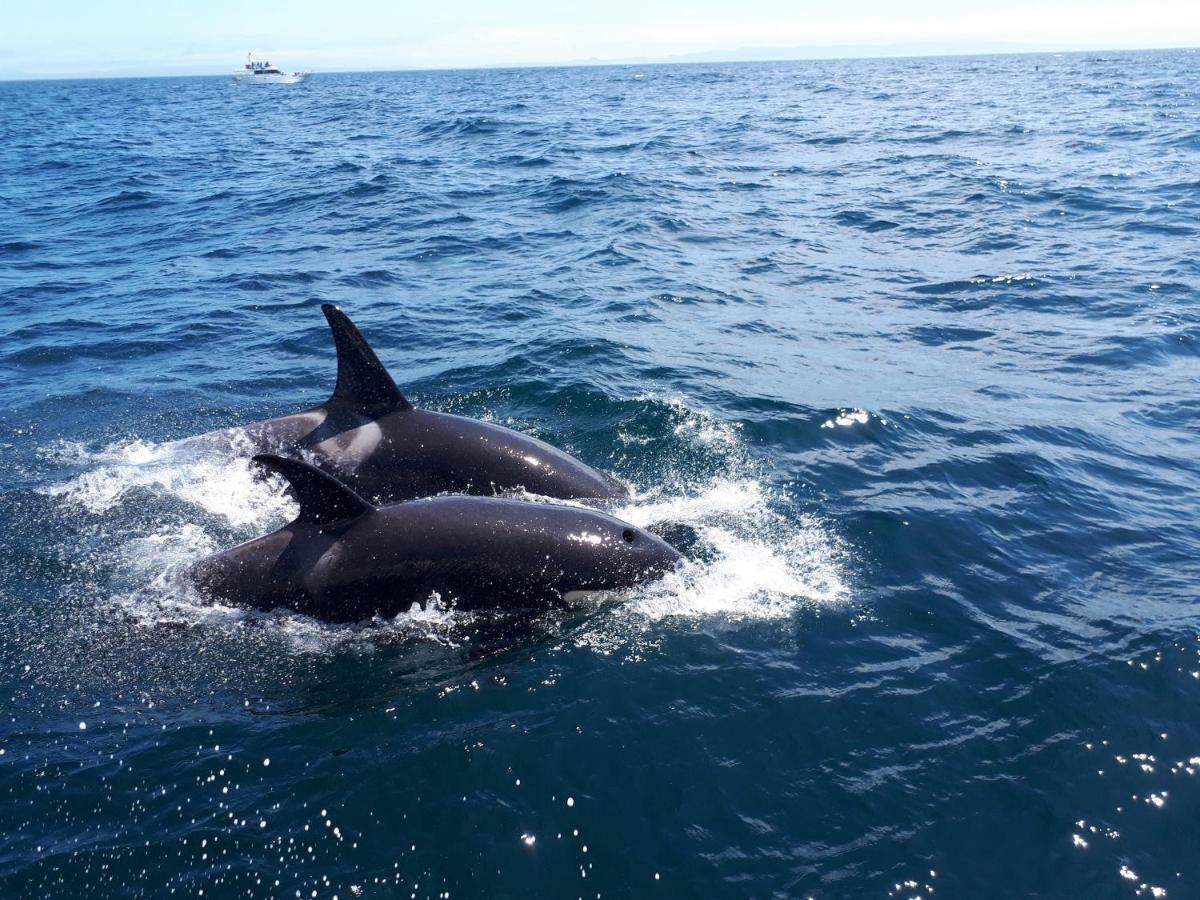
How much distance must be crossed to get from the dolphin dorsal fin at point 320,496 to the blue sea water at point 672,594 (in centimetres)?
111

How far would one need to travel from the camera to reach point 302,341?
19047 mm

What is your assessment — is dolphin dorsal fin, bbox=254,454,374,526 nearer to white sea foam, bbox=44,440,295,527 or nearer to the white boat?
white sea foam, bbox=44,440,295,527

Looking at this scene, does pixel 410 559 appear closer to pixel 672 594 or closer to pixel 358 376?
pixel 672 594

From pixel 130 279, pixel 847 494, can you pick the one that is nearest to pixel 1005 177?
pixel 847 494

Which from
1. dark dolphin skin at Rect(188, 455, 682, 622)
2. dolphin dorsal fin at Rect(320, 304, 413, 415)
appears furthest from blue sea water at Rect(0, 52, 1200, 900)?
dolphin dorsal fin at Rect(320, 304, 413, 415)

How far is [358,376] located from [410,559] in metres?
3.14

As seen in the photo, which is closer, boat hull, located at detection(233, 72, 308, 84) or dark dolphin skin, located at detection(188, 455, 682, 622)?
dark dolphin skin, located at detection(188, 455, 682, 622)

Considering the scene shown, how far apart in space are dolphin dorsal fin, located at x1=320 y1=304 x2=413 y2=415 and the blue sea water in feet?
6.40

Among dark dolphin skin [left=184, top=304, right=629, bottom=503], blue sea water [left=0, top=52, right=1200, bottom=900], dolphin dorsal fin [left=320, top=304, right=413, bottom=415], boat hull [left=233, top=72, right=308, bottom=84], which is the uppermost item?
boat hull [left=233, top=72, right=308, bottom=84]

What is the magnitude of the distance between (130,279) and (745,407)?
18398 millimetres

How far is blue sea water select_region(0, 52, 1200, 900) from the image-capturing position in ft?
22.4

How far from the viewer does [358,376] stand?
448 inches

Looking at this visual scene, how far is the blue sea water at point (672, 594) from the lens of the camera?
22.4ft

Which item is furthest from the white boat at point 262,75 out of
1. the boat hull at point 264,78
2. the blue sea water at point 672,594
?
the blue sea water at point 672,594
